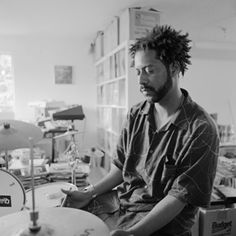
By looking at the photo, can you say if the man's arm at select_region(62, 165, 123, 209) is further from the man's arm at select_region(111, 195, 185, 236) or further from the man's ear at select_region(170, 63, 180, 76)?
the man's ear at select_region(170, 63, 180, 76)

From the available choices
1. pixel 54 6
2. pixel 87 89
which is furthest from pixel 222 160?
pixel 87 89

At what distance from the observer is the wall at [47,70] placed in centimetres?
362

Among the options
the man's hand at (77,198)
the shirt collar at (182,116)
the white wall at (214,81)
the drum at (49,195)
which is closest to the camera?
the shirt collar at (182,116)

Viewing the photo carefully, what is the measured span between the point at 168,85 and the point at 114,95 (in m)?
1.97

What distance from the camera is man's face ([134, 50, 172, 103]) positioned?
1.07m

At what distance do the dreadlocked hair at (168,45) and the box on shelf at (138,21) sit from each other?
1.27 metres

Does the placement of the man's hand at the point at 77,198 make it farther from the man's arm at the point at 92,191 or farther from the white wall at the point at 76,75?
the white wall at the point at 76,75

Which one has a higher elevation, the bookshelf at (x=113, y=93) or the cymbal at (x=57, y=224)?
the bookshelf at (x=113, y=93)

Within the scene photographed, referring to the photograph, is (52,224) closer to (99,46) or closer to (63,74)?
(99,46)

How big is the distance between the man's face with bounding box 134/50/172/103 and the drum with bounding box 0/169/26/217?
772mm

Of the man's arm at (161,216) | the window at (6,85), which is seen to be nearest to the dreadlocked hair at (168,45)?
the man's arm at (161,216)

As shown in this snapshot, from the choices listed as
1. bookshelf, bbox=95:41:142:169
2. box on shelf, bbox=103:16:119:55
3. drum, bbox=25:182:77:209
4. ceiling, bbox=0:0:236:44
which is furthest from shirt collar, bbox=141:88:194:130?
box on shelf, bbox=103:16:119:55

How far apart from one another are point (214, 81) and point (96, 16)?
1.64 meters

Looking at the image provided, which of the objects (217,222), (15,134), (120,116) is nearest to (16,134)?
(15,134)
